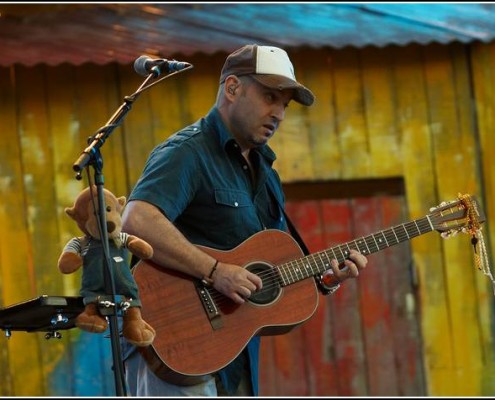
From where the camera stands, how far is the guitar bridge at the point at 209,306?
5258 mm

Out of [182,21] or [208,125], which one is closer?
[208,125]

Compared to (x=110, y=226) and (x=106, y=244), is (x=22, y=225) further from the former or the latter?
(x=106, y=244)

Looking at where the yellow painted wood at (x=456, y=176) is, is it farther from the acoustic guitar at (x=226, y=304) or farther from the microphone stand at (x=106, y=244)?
the microphone stand at (x=106, y=244)

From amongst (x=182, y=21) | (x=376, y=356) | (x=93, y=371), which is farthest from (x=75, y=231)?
(x=376, y=356)

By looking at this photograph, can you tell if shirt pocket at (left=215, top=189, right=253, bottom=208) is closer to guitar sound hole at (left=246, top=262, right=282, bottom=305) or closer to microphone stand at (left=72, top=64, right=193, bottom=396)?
guitar sound hole at (left=246, top=262, right=282, bottom=305)

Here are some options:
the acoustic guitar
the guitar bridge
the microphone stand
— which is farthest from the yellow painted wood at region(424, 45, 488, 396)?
the microphone stand

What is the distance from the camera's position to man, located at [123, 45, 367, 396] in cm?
522

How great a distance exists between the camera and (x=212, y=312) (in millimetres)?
5266

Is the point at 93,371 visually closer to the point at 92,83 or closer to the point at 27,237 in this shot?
the point at 27,237

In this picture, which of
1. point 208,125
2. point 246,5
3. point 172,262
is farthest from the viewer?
point 246,5

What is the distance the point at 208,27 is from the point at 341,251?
3.17 m

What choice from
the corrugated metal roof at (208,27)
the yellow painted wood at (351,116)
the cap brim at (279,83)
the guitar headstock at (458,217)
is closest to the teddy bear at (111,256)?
the cap brim at (279,83)

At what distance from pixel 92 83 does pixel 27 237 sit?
1084 millimetres

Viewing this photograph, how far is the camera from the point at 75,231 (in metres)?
8.16
